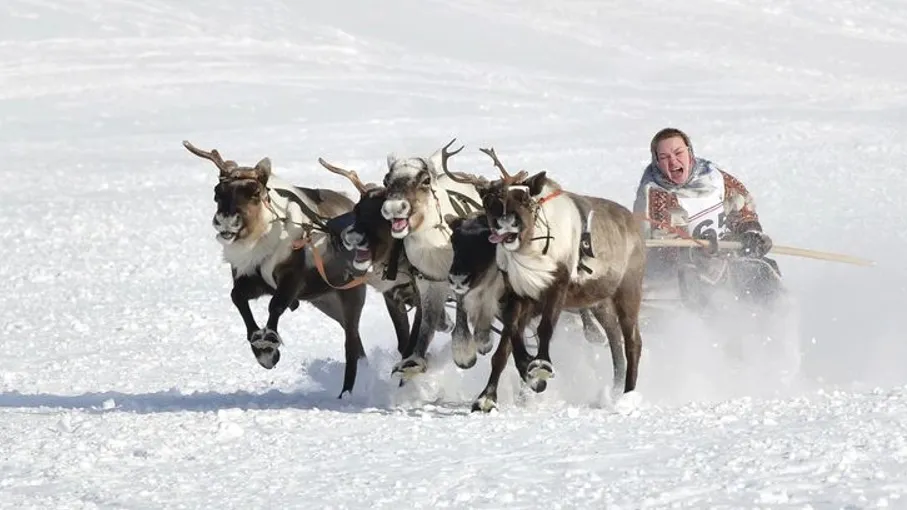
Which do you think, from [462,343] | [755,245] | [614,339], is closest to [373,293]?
[755,245]

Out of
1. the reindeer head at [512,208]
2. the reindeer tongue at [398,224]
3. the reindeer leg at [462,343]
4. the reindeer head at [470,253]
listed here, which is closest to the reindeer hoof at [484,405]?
the reindeer leg at [462,343]

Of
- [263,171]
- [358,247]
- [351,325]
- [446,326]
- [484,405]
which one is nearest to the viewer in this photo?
[484,405]

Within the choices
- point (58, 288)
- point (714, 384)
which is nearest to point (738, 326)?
point (714, 384)

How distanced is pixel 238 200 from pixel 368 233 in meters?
0.74

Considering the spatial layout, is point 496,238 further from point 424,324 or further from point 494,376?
point 424,324

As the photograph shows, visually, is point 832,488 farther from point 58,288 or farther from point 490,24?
point 490,24

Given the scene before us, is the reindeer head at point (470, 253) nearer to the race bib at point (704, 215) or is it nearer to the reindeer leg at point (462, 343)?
the reindeer leg at point (462, 343)

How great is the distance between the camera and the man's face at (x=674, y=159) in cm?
1067

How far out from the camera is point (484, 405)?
8.62 m

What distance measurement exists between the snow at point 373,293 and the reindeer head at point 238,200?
0.95m

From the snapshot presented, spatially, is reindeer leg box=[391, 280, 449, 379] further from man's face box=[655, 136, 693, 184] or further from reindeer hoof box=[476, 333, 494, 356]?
man's face box=[655, 136, 693, 184]

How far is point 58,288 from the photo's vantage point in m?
14.5

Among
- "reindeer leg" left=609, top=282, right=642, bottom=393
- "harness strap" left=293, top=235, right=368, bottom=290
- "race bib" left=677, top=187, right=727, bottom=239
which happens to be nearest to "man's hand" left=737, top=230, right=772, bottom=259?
"race bib" left=677, top=187, right=727, bottom=239

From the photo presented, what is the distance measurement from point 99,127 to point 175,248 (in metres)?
10.7
